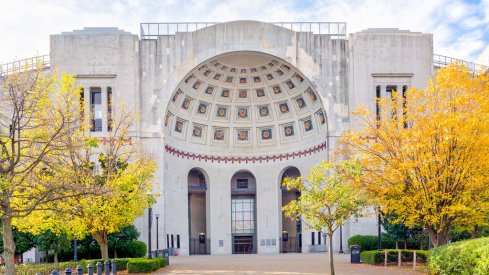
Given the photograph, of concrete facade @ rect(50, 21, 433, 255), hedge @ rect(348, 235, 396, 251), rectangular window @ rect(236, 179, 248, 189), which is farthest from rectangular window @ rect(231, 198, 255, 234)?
hedge @ rect(348, 235, 396, 251)

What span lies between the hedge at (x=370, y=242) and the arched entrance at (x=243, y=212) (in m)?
14.1

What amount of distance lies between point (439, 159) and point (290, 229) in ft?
102

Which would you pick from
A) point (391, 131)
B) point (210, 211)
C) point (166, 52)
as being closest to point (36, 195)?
point (391, 131)

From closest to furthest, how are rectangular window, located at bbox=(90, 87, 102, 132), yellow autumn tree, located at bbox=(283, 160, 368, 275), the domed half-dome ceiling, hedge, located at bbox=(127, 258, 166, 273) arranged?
1. yellow autumn tree, located at bbox=(283, 160, 368, 275)
2. hedge, located at bbox=(127, 258, 166, 273)
3. rectangular window, located at bbox=(90, 87, 102, 132)
4. the domed half-dome ceiling

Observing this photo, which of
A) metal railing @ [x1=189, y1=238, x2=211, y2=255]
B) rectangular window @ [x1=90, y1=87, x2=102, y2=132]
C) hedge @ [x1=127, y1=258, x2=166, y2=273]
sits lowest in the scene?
metal railing @ [x1=189, y1=238, x2=211, y2=255]

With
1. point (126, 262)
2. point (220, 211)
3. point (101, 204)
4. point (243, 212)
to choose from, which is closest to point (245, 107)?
point (220, 211)

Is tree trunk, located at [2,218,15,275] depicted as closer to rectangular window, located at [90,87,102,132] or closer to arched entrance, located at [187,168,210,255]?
rectangular window, located at [90,87,102,132]

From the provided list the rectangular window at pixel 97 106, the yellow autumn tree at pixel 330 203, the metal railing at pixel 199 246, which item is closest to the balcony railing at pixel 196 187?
the metal railing at pixel 199 246

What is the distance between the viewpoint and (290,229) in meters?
54.7

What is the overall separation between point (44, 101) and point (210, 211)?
32644 mm

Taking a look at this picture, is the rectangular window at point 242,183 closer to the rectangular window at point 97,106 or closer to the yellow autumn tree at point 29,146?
the rectangular window at point 97,106

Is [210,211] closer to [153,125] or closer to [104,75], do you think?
[153,125]

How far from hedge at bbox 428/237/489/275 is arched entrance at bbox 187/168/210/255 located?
32.5 metres

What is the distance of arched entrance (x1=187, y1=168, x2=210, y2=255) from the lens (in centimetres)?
5309
